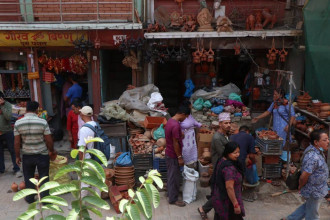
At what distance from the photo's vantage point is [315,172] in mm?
5016

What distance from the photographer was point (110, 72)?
12234mm

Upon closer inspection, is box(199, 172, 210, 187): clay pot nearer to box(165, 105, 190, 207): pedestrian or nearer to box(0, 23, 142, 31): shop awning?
box(165, 105, 190, 207): pedestrian

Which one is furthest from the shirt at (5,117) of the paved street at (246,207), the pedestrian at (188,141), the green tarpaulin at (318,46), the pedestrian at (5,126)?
the green tarpaulin at (318,46)

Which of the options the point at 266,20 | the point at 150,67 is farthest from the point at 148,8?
the point at 266,20

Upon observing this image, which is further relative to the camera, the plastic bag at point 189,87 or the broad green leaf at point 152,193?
the plastic bag at point 189,87

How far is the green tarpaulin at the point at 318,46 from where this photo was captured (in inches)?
323

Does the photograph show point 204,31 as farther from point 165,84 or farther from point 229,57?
point 165,84

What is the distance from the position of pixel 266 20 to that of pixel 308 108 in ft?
9.79

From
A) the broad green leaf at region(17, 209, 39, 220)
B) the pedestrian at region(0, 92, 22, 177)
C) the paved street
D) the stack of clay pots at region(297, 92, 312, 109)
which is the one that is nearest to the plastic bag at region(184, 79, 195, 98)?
the stack of clay pots at region(297, 92, 312, 109)

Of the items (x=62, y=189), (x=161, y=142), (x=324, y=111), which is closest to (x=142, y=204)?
(x=62, y=189)

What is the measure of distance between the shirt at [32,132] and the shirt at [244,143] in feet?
12.4

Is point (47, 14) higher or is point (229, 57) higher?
point (47, 14)

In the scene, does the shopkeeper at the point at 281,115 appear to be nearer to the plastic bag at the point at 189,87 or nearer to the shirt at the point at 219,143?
the shirt at the point at 219,143

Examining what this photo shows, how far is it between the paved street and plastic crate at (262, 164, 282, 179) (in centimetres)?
34
